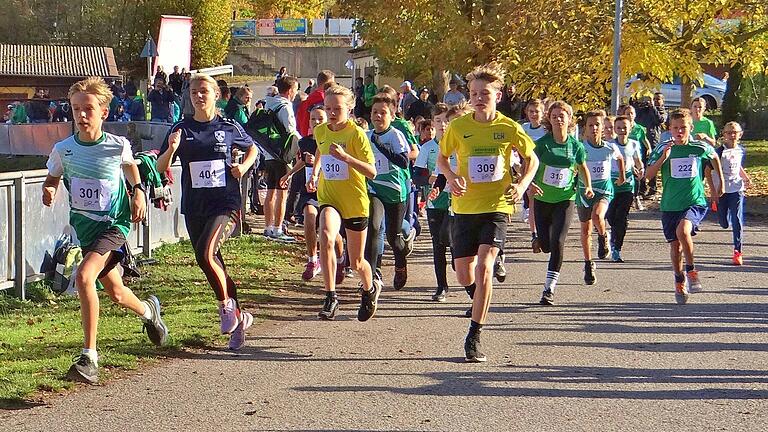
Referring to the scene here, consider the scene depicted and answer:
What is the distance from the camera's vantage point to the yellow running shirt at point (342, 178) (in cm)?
1010

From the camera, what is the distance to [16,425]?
264 inches

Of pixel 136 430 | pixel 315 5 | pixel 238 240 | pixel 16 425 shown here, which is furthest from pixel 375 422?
pixel 315 5

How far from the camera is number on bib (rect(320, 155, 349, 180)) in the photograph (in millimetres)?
10188

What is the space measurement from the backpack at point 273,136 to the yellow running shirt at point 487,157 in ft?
21.2

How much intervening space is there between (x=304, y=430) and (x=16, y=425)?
1.44 meters

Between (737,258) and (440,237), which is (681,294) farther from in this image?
(737,258)

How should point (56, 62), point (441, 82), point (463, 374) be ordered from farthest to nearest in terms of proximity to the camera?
point (56, 62)
point (441, 82)
point (463, 374)

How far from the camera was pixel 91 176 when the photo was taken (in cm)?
812

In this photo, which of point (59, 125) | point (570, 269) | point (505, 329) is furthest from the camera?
point (59, 125)

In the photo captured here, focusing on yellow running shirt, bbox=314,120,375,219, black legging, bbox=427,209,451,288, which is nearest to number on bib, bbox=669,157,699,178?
black legging, bbox=427,209,451,288

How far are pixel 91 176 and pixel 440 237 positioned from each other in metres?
4.41

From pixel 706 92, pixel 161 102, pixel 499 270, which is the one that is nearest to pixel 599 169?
pixel 499 270

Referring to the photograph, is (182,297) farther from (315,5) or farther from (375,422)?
(315,5)

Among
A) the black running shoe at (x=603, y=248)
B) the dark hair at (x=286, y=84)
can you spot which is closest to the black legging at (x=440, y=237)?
the dark hair at (x=286, y=84)
